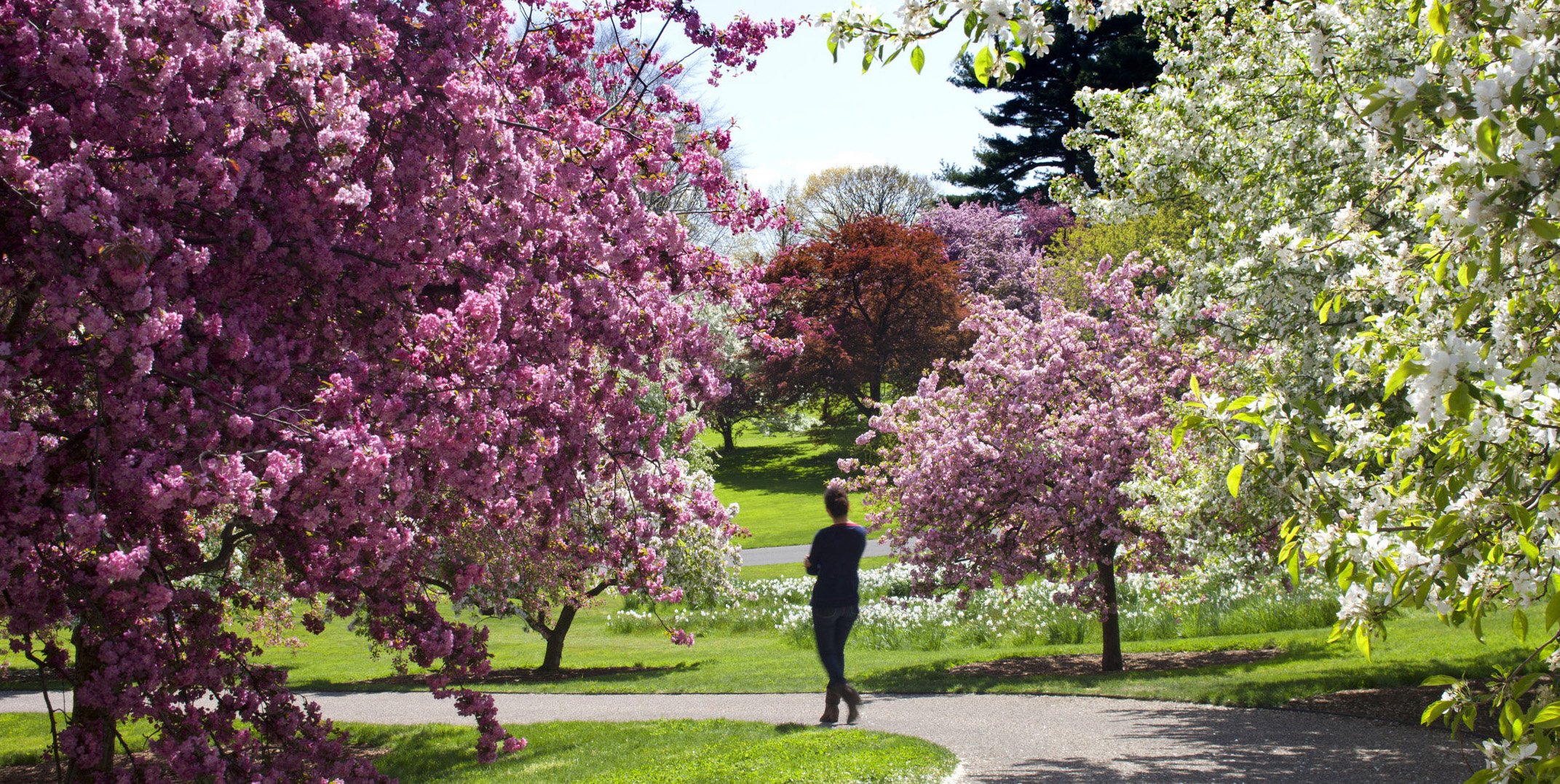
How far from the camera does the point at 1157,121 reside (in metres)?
10.6

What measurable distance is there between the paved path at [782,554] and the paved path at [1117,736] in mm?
15972

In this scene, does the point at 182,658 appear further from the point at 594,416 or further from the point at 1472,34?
the point at 1472,34

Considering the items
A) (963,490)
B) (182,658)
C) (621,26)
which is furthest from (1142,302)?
(182,658)

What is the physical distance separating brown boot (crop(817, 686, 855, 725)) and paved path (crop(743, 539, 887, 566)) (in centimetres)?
1848

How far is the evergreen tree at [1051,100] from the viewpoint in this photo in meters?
37.7

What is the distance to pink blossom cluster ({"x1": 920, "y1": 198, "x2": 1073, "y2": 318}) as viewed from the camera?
156ft

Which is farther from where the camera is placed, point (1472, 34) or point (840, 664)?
point (840, 664)

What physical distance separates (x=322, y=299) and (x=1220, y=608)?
47.3ft

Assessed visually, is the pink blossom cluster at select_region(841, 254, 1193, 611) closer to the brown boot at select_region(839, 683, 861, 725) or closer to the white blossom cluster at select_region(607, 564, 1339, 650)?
the white blossom cluster at select_region(607, 564, 1339, 650)

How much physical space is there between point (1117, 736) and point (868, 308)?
3583cm

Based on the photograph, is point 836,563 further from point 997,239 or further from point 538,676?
point 997,239

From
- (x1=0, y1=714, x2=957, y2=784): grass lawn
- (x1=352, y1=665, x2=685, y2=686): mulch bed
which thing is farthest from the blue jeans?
(x1=352, y1=665, x2=685, y2=686): mulch bed

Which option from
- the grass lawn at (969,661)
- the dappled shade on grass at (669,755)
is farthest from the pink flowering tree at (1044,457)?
the dappled shade on grass at (669,755)

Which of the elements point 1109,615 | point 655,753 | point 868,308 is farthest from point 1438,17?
point 868,308
